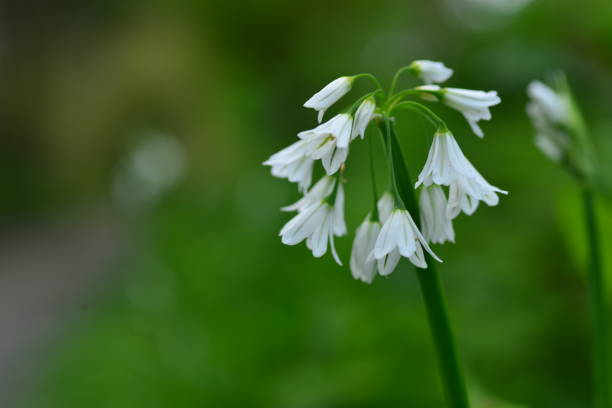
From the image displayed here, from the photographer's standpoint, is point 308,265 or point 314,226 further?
point 308,265

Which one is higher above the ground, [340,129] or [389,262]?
[340,129]

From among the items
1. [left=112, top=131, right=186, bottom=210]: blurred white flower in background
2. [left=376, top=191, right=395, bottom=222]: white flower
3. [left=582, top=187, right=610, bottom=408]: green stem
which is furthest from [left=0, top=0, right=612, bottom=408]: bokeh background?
[left=582, top=187, right=610, bottom=408]: green stem

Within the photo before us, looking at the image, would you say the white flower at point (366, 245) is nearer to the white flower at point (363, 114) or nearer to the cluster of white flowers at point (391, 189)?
the cluster of white flowers at point (391, 189)

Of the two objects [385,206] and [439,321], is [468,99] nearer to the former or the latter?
[385,206]

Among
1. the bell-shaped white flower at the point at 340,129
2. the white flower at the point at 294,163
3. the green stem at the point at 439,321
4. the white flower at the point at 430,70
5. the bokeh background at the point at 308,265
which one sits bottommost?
the green stem at the point at 439,321

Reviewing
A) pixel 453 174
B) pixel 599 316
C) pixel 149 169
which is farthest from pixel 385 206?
pixel 149 169

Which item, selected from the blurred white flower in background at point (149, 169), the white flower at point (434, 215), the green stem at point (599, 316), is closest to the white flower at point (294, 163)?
the white flower at point (434, 215)

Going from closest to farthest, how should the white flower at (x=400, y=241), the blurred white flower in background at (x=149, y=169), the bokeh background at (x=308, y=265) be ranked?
the white flower at (x=400, y=241) < the bokeh background at (x=308, y=265) < the blurred white flower in background at (x=149, y=169)

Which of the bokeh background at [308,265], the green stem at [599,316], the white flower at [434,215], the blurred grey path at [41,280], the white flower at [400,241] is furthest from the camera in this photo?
the blurred grey path at [41,280]

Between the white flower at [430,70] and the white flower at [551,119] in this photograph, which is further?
the white flower at [551,119]
